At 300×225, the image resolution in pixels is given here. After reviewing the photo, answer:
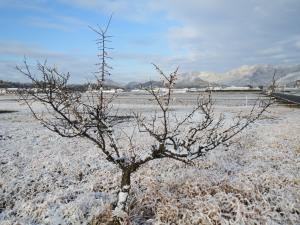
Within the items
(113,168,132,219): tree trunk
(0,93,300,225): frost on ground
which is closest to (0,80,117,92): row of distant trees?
(113,168,132,219): tree trunk

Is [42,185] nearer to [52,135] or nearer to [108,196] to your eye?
[108,196]

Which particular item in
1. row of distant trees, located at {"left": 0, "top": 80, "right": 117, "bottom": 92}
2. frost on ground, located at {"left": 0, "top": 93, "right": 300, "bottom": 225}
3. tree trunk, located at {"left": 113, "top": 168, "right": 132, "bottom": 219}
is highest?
row of distant trees, located at {"left": 0, "top": 80, "right": 117, "bottom": 92}

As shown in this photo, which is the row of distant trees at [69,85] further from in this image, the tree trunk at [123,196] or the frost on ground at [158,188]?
the frost on ground at [158,188]

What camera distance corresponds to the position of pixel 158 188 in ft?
28.4

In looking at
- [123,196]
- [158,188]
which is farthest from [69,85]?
[158,188]

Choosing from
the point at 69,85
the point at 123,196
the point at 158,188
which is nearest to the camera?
the point at 69,85

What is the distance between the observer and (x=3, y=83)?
6.23 metres

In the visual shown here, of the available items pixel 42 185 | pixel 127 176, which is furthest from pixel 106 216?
pixel 42 185

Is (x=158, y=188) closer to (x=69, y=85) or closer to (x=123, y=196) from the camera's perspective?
(x=123, y=196)

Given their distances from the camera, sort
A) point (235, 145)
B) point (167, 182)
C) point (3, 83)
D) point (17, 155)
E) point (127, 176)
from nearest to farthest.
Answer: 1. point (3, 83)
2. point (127, 176)
3. point (167, 182)
4. point (17, 155)
5. point (235, 145)

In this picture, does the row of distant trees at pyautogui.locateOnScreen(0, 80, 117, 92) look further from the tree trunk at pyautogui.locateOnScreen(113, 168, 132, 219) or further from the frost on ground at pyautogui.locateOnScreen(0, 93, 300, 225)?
the frost on ground at pyautogui.locateOnScreen(0, 93, 300, 225)

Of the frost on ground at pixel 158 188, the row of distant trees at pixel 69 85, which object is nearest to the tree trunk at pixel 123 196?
the frost on ground at pixel 158 188

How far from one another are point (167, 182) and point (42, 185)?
9.95ft

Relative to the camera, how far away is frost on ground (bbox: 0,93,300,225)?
7492 millimetres
